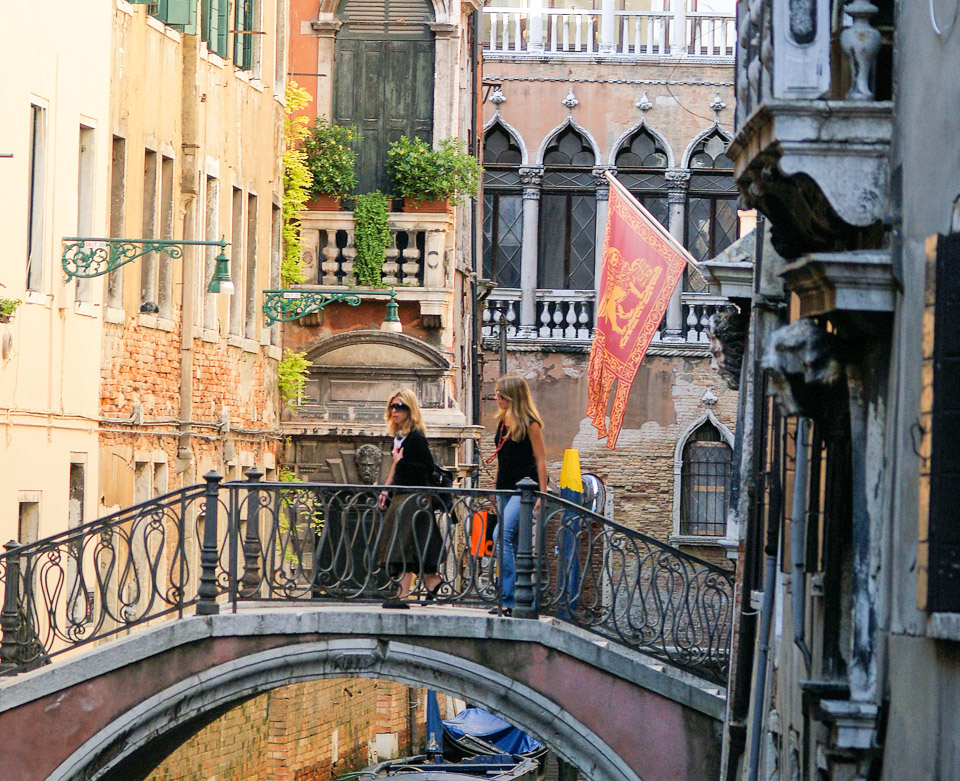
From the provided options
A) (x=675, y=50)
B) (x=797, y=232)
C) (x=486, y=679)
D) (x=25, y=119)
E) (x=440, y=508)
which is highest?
(x=675, y=50)

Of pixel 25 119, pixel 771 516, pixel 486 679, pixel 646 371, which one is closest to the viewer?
pixel 771 516

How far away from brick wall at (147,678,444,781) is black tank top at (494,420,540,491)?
5488 millimetres

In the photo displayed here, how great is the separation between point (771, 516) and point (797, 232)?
9.00ft

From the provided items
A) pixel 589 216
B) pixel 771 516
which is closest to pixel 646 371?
pixel 589 216

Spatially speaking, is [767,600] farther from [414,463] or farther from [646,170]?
[646,170]

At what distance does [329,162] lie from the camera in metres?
23.3

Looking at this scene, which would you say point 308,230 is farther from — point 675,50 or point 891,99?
point 891,99

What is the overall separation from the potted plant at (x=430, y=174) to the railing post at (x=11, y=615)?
9913 mm

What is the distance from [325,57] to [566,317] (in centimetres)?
994

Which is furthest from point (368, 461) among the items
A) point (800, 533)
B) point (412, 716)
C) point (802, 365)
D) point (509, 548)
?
point (802, 365)

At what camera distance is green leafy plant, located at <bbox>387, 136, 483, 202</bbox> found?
23.2 meters

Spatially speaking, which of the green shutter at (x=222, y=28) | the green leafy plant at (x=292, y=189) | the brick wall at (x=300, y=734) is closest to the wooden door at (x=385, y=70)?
the green leafy plant at (x=292, y=189)

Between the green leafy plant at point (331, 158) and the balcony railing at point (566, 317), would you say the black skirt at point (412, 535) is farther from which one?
the balcony railing at point (566, 317)

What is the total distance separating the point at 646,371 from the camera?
107ft
